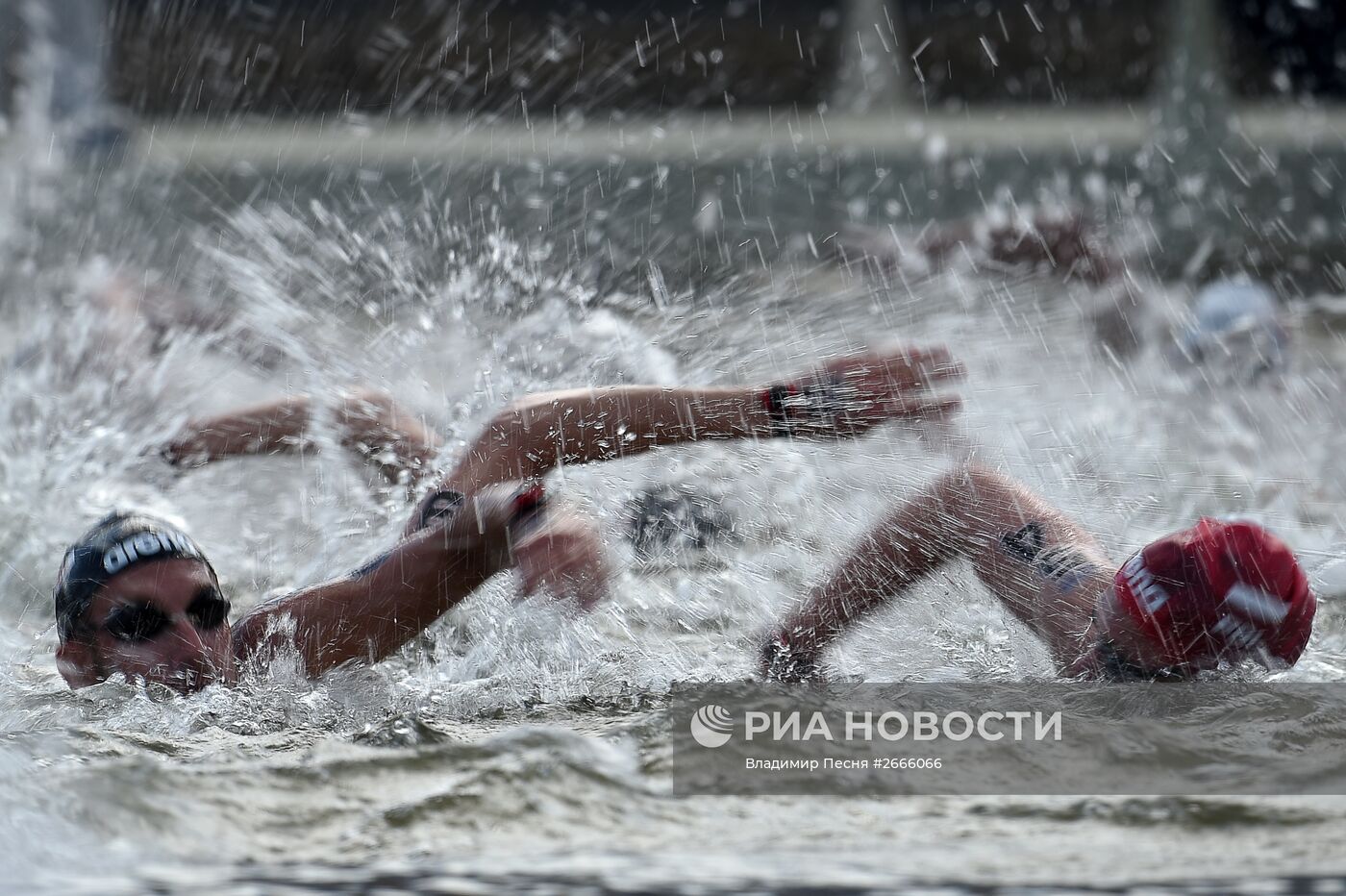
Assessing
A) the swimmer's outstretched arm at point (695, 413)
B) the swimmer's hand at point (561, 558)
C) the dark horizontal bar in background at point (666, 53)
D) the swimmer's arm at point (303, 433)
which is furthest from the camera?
the dark horizontal bar in background at point (666, 53)

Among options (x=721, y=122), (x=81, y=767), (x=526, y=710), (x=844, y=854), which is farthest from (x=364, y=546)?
(x=721, y=122)

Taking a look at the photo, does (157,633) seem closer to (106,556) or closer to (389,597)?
(106,556)

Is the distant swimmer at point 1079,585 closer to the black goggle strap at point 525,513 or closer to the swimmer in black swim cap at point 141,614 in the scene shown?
the black goggle strap at point 525,513

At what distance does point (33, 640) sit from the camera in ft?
11.5

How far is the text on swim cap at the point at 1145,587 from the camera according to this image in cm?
264

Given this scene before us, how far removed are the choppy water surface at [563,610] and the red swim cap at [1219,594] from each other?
39 cm

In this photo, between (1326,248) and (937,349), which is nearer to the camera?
(937,349)

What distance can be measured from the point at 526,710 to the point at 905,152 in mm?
7926

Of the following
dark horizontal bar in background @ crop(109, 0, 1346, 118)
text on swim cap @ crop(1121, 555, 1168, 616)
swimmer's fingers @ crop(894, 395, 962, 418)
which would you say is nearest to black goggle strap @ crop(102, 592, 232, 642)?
swimmer's fingers @ crop(894, 395, 962, 418)

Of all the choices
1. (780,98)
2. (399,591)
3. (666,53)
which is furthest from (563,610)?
(666,53)

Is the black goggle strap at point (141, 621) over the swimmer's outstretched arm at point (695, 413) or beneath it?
beneath

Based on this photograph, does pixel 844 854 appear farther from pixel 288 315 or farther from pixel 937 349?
pixel 288 315

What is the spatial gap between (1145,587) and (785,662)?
0.80 m

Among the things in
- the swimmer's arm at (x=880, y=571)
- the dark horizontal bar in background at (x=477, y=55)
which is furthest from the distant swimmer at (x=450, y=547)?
the dark horizontal bar in background at (x=477, y=55)
